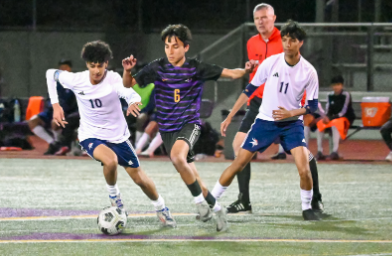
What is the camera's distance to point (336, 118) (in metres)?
12.9

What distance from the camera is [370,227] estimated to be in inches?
253

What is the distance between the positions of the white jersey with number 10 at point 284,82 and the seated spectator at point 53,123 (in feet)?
22.4

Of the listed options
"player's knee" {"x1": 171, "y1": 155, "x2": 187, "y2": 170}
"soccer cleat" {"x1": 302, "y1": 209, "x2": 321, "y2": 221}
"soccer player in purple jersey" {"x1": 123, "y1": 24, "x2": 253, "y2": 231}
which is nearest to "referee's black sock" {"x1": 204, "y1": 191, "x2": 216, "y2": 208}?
"soccer player in purple jersey" {"x1": 123, "y1": 24, "x2": 253, "y2": 231}

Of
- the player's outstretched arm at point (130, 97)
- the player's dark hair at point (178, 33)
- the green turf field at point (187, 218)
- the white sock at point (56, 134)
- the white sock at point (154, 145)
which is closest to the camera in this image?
the green turf field at point (187, 218)

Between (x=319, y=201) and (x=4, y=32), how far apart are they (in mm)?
15292

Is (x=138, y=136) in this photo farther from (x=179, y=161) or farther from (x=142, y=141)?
(x=179, y=161)

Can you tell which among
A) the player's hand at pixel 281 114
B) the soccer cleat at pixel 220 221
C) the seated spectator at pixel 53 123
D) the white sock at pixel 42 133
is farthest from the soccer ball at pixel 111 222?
the white sock at pixel 42 133

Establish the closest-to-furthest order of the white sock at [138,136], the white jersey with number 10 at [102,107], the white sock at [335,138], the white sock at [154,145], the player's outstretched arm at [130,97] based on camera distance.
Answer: the player's outstretched arm at [130,97] < the white jersey with number 10 at [102,107] < the white sock at [335,138] < the white sock at [154,145] < the white sock at [138,136]

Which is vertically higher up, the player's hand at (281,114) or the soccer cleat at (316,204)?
the player's hand at (281,114)

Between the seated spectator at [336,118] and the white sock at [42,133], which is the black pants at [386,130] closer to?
the seated spectator at [336,118]

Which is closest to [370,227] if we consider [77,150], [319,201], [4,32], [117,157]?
[319,201]

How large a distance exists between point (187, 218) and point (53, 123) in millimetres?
6932

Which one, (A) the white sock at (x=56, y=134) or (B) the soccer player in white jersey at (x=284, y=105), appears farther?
(A) the white sock at (x=56, y=134)

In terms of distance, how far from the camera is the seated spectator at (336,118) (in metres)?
12.8
